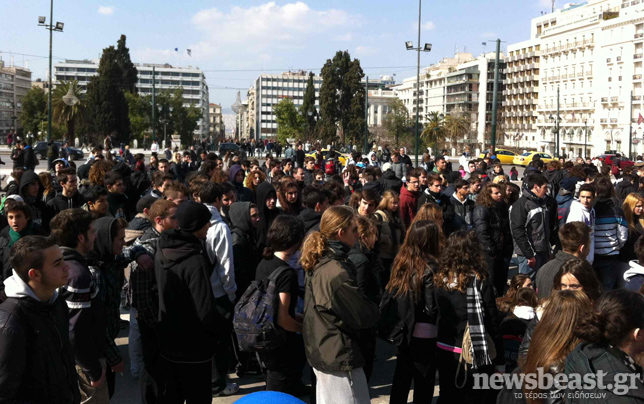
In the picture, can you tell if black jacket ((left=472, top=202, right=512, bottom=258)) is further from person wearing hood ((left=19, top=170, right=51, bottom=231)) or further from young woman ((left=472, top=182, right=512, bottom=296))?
person wearing hood ((left=19, top=170, right=51, bottom=231))

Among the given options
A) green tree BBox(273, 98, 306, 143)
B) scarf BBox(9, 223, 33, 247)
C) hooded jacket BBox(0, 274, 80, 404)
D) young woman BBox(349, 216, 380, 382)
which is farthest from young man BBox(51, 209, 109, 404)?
green tree BBox(273, 98, 306, 143)

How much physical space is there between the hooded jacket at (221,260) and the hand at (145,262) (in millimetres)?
466

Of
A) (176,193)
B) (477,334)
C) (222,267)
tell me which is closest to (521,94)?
(176,193)

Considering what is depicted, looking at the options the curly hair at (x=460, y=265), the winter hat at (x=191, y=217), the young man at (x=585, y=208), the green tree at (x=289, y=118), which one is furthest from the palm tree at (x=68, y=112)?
the curly hair at (x=460, y=265)

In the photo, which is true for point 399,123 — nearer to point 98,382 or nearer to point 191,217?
point 191,217

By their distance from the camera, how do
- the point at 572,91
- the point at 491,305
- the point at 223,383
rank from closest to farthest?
1. the point at 491,305
2. the point at 223,383
3. the point at 572,91

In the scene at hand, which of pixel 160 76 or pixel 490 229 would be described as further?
pixel 160 76

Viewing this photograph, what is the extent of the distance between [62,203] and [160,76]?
18083cm

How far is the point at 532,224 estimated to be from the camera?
26.8 feet

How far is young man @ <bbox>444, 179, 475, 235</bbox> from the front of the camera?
842cm

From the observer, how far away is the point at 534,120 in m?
112

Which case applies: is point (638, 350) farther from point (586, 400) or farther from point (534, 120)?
point (534, 120)

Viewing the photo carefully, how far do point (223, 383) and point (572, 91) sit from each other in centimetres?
10513

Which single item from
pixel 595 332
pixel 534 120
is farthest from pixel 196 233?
pixel 534 120
